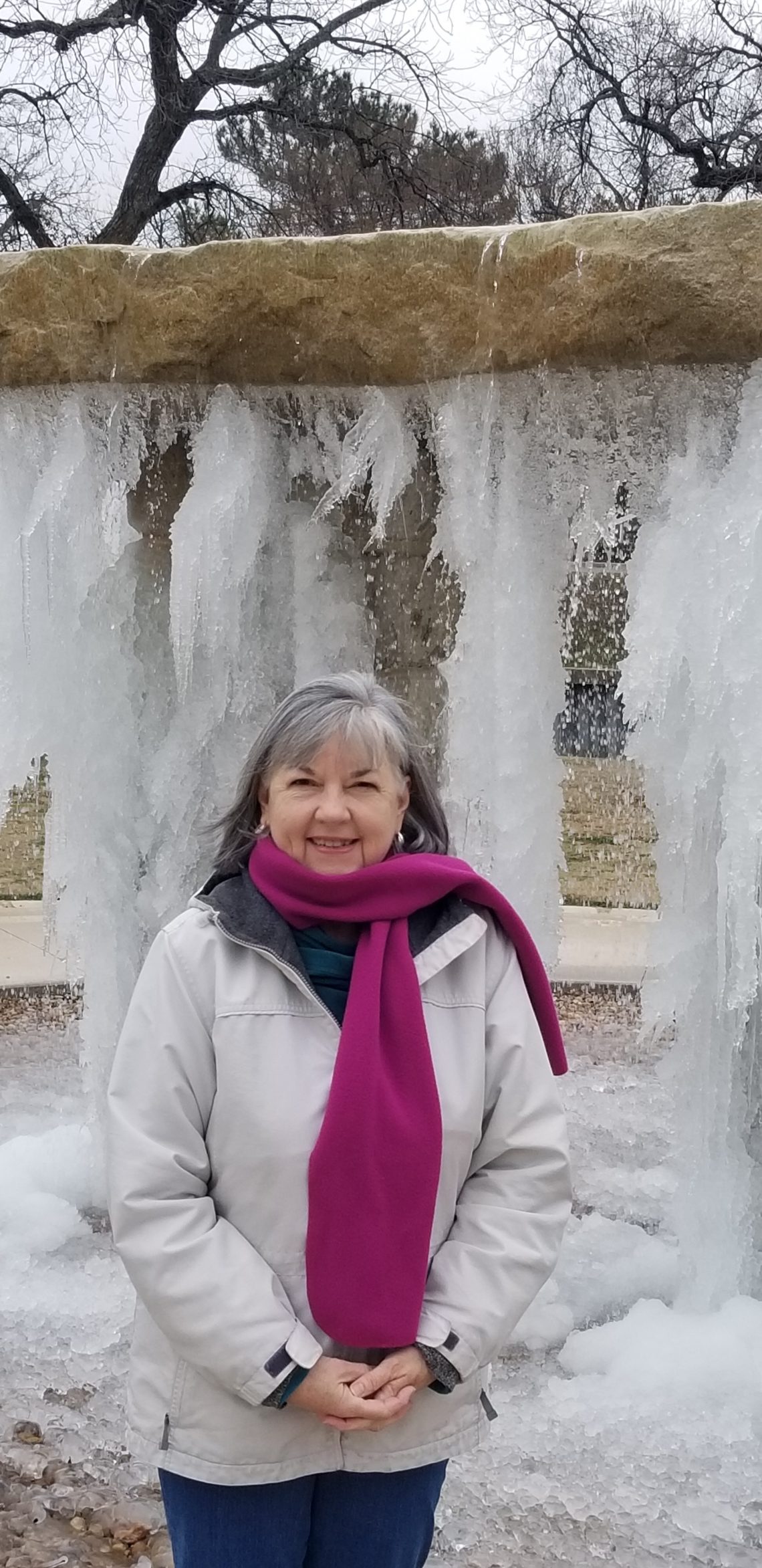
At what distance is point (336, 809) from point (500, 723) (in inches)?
55.2

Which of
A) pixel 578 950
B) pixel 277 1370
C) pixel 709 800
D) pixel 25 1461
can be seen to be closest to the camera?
pixel 277 1370

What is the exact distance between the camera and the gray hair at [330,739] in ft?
4.64

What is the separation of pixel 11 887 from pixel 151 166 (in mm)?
7561

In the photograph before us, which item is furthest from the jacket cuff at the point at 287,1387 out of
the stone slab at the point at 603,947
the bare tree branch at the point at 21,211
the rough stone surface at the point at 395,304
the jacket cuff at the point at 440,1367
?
the bare tree branch at the point at 21,211

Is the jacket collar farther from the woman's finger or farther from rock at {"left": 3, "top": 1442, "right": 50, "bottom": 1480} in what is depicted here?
rock at {"left": 3, "top": 1442, "right": 50, "bottom": 1480}

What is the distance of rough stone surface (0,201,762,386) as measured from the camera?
2287mm

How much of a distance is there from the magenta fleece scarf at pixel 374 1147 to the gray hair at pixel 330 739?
0.14 metres

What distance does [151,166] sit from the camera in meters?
12.3

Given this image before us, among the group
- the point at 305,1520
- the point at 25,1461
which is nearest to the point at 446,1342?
the point at 305,1520

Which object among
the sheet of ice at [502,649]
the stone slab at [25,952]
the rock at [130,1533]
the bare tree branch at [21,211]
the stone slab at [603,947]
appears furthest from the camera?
the bare tree branch at [21,211]

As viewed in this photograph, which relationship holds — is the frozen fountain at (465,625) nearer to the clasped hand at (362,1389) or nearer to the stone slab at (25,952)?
the clasped hand at (362,1389)

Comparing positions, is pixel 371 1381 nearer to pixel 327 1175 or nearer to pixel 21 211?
pixel 327 1175

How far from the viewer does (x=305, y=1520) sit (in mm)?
1354

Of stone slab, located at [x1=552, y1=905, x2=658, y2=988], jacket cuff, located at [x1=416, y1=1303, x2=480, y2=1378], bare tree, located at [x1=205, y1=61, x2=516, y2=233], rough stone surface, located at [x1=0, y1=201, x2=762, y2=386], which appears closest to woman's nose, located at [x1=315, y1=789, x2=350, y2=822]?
jacket cuff, located at [x1=416, y1=1303, x2=480, y2=1378]
